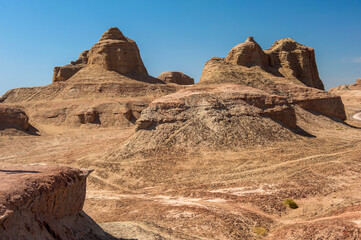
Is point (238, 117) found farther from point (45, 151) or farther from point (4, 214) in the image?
point (4, 214)

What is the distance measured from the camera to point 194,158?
19594 mm

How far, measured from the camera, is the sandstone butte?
27.4ft

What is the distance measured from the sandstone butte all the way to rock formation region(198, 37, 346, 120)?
14cm

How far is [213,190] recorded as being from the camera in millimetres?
14820

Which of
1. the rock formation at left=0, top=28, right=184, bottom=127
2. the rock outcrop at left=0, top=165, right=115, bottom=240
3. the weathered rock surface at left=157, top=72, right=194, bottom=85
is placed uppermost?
the weathered rock surface at left=157, top=72, right=194, bottom=85

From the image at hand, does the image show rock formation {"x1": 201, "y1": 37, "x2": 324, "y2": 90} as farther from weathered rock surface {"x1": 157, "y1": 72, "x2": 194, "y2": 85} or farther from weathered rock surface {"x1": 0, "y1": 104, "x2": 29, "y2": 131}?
weathered rock surface {"x1": 157, "y1": 72, "x2": 194, "y2": 85}

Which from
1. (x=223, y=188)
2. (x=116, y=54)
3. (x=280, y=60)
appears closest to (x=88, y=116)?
(x=116, y=54)

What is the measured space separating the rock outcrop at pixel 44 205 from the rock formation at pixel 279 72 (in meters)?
25.5

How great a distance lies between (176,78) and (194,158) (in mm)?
60538

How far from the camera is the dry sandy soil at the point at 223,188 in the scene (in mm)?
10281

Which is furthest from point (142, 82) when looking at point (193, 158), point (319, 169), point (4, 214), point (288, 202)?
point (4, 214)

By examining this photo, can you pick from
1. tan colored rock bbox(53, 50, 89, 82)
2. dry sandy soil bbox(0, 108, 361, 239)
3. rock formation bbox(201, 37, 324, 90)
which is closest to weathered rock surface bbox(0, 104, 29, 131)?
dry sandy soil bbox(0, 108, 361, 239)

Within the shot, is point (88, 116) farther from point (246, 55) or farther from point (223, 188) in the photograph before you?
point (223, 188)

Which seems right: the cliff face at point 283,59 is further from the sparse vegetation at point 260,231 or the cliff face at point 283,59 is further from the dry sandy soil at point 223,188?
the sparse vegetation at point 260,231
